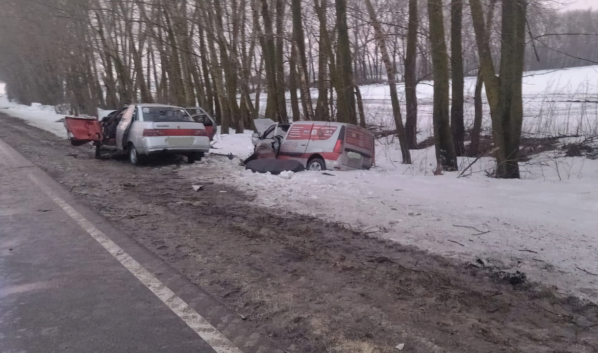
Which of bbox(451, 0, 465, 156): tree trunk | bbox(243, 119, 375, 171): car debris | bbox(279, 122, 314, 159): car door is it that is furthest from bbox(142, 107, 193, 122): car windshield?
bbox(451, 0, 465, 156): tree trunk

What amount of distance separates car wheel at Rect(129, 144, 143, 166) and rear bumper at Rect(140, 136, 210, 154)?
47 centimetres

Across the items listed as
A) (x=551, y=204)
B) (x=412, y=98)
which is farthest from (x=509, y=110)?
(x=412, y=98)

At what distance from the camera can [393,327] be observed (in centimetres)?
369

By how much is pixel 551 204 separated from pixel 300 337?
18.7ft

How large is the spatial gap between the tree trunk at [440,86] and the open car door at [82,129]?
10.1 metres

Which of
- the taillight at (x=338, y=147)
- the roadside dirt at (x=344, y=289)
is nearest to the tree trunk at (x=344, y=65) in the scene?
the taillight at (x=338, y=147)

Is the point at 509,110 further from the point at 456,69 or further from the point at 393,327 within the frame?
the point at 393,327

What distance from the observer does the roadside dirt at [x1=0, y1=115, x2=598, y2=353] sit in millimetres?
3535

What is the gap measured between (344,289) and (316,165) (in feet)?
24.3

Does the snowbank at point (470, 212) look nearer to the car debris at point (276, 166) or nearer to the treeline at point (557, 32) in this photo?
the car debris at point (276, 166)

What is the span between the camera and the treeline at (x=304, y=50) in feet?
38.9

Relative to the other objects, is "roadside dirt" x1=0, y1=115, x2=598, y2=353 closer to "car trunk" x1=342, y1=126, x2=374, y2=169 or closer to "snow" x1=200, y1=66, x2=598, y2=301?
"snow" x1=200, y1=66, x2=598, y2=301

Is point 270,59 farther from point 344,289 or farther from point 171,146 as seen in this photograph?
point 344,289

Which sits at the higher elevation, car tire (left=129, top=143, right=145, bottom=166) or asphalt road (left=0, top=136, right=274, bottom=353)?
car tire (left=129, top=143, right=145, bottom=166)
